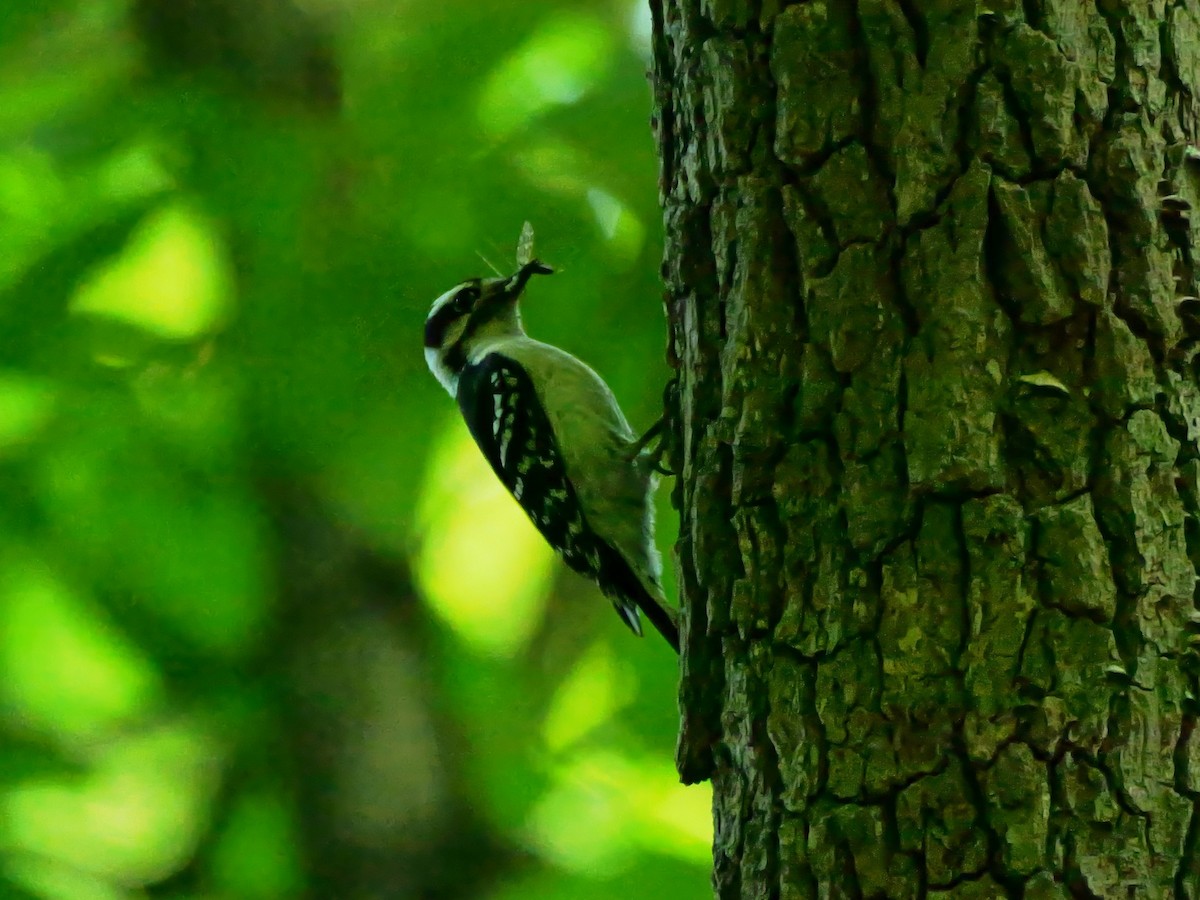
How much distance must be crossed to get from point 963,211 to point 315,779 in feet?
9.34

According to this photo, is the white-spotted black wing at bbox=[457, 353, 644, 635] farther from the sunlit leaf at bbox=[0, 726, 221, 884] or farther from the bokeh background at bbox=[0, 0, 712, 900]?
the sunlit leaf at bbox=[0, 726, 221, 884]

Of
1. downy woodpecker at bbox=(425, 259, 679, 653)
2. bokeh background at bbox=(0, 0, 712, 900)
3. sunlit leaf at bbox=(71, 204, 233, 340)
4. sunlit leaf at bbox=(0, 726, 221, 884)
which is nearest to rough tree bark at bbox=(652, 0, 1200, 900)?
bokeh background at bbox=(0, 0, 712, 900)

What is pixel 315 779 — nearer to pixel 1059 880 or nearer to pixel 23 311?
pixel 23 311

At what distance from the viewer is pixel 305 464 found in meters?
3.59

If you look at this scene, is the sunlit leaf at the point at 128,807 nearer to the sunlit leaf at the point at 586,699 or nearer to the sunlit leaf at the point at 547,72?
the sunlit leaf at the point at 586,699

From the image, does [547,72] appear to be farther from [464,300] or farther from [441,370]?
[441,370]

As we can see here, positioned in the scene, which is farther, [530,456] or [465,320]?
[465,320]

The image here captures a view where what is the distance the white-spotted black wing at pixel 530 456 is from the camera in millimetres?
3773

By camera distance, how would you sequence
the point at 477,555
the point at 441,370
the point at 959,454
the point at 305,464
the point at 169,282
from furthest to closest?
the point at 441,370, the point at 477,555, the point at 169,282, the point at 305,464, the point at 959,454

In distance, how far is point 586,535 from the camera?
378cm

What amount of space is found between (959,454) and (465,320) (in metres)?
2.48

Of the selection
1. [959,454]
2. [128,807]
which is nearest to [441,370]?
[128,807]

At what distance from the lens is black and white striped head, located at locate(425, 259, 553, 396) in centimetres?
384

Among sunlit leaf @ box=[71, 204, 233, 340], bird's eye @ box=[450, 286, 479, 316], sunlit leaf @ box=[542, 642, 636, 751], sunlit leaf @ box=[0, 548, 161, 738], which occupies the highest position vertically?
bird's eye @ box=[450, 286, 479, 316]
